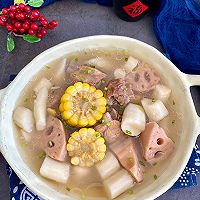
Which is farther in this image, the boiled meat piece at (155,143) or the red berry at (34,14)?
the red berry at (34,14)

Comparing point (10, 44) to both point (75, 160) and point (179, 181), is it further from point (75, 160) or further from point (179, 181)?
point (179, 181)

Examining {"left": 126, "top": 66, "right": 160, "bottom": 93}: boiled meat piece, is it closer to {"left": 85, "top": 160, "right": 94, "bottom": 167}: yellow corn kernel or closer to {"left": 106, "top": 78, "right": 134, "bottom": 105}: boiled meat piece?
{"left": 106, "top": 78, "right": 134, "bottom": 105}: boiled meat piece

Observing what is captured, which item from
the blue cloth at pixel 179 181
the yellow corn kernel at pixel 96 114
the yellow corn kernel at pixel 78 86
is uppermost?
the yellow corn kernel at pixel 78 86

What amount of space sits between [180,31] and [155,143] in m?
0.54

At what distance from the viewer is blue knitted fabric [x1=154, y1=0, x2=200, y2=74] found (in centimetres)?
190

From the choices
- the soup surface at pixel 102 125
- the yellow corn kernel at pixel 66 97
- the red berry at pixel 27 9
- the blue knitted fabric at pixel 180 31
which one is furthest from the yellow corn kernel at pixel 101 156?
the red berry at pixel 27 9

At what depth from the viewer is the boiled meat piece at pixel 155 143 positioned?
1.60 metres

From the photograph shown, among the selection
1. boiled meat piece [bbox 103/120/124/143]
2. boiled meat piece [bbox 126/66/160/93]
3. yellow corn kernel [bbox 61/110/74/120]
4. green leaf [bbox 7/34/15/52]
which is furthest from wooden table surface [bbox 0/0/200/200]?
boiled meat piece [bbox 103/120/124/143]

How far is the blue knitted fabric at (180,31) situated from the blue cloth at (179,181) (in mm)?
351

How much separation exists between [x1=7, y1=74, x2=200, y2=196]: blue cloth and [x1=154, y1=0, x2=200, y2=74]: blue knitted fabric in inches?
13.8

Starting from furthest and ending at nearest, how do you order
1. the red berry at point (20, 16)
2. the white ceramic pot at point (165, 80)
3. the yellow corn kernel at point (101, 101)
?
1. the red berry at point (20, 16)
2. the yellow corn kernel at point (101, 101)
3. the white ceramic pot at point (165, 80)

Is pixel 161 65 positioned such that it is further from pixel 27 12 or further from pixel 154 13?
pixel 27 12

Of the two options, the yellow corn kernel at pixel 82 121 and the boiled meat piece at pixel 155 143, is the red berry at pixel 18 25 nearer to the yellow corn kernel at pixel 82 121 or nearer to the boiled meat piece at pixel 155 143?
the yellow corn kernel at pixel 82 121

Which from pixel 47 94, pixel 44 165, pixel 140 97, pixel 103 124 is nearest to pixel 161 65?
pixel 140 97
